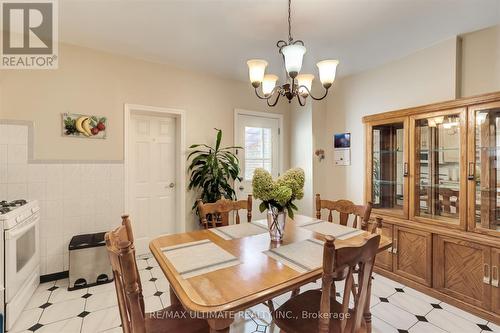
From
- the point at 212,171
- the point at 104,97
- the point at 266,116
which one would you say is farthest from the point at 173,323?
the point at 266,116

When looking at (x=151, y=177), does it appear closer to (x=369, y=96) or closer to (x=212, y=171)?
(x=212, y=171)

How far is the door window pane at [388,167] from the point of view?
2834 millimetres

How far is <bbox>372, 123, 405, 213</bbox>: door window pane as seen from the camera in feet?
9.30

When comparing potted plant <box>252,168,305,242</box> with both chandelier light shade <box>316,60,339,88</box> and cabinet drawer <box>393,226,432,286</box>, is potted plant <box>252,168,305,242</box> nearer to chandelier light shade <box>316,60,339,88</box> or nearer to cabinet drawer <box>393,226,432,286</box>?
chandelier light shade <box>316,60,339,88</box>

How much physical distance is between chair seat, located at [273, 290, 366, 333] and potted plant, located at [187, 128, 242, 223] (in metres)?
2.07

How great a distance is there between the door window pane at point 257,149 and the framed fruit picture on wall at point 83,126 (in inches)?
80.4

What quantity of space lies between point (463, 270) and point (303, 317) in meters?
1.77

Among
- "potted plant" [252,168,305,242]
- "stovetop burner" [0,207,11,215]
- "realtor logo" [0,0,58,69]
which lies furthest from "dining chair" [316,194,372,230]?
"realtor logo" [0,0,58,69]

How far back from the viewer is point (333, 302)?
58.9 inches

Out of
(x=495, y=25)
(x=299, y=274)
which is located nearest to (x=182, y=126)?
(x=299, y=274)

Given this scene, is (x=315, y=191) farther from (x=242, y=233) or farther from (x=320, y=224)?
(x=242, y=233)

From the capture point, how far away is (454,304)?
2.20 m

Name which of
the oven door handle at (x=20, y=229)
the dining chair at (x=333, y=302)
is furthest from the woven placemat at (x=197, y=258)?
the oven door handle at (x=20, y=229)

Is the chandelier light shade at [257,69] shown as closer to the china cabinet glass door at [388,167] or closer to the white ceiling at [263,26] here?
the white ceiling at [263,26]
